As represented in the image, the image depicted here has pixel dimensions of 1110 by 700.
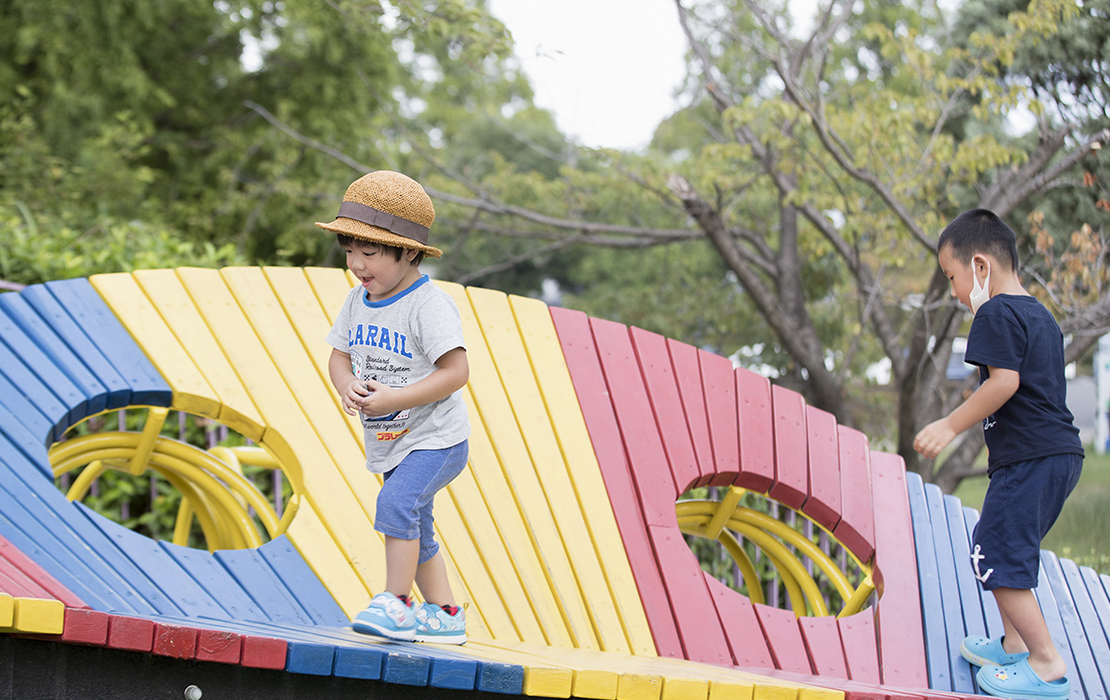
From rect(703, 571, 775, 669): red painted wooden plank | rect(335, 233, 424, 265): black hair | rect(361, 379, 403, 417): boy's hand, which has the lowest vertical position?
rect(703, 571, 775, 669): red painted wooden plank

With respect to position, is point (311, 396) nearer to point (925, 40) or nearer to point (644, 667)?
point (644, 667)

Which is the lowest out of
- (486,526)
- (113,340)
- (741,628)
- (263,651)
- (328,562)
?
(263,651)

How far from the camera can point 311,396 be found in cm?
336

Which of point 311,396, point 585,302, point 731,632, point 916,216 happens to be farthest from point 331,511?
point 585,302

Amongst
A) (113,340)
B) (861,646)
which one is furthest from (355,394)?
(861,646)

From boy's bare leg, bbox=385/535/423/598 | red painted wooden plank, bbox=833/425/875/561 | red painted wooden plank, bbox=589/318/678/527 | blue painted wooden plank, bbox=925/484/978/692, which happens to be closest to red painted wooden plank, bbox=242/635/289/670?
boy's bare leg, bbox=385/535/423/598

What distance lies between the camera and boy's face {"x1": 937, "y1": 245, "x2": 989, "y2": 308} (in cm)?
290

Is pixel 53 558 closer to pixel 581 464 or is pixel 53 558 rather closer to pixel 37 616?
pixel 37 616

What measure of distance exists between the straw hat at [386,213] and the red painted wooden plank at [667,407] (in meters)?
1.47

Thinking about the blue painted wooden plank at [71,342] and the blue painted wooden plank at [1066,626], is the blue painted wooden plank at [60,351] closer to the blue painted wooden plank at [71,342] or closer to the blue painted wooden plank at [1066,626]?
the blue painted wooden plank at [71,342]

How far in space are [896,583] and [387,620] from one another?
75.6 inches

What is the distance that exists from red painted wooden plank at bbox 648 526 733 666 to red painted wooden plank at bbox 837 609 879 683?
1.35 ft

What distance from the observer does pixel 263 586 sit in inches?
111

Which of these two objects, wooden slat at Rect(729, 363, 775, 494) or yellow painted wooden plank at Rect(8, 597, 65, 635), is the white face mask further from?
yellow painted wooden plank at Rect(8, 597, 65, 635)
